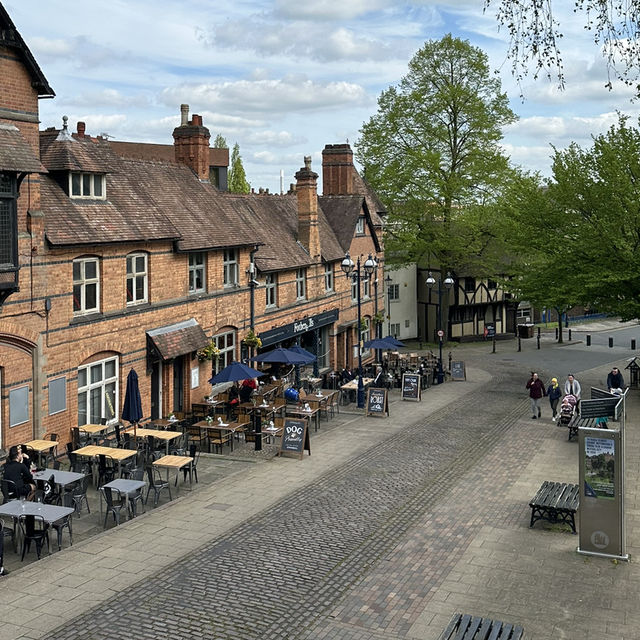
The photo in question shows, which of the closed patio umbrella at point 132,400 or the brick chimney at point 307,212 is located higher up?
the brick chimney at point 307,212

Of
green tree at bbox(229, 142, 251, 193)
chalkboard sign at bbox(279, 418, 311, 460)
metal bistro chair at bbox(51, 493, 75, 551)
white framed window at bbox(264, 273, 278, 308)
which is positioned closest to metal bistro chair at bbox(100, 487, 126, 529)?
metal bistro chair at bbox(51, 493, 75, 551)

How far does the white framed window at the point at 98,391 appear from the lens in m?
20.2

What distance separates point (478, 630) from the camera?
384 inches

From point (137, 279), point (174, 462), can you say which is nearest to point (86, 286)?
point (137, 279)

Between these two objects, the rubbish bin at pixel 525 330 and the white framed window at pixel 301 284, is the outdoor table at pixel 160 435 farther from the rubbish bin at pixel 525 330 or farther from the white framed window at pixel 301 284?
the rubbish bin at pixel 525 330

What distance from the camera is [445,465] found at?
20172 mm

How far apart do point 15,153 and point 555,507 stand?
13.5 m

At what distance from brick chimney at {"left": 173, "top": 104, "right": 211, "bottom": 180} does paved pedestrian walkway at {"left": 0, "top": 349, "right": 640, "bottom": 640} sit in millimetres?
13828

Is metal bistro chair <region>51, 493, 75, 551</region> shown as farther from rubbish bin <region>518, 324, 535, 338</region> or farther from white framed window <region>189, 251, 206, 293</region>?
rubbish bin <region>518, 324, 535, 338</region>

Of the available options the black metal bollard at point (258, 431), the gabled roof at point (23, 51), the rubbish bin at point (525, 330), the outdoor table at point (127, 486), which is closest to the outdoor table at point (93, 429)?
the black metal bollard at point (258, 431)

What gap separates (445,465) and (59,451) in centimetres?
988

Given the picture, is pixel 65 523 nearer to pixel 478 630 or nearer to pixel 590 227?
pixel 478 630

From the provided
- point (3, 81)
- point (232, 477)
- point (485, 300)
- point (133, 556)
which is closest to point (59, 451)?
point (232, 477)

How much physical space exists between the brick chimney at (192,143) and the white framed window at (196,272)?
511cm
